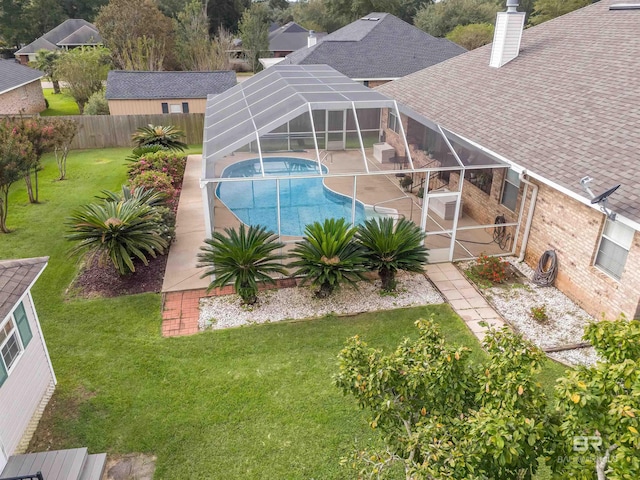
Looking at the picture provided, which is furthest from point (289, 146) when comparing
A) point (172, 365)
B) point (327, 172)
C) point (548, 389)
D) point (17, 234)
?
point (17, 234)

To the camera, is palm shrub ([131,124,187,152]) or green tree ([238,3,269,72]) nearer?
palm shrub ([131,124,187,152])

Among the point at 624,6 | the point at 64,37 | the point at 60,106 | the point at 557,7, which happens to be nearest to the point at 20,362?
the point at 624,6

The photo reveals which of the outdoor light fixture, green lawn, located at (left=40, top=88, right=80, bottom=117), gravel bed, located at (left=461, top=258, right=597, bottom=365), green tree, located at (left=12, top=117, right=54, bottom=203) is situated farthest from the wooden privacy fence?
the outdoor light fixture

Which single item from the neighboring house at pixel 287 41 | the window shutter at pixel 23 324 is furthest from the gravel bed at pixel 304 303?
the neighboring house at pixel 287 41

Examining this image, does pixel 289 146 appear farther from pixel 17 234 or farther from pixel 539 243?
pixel 17 234

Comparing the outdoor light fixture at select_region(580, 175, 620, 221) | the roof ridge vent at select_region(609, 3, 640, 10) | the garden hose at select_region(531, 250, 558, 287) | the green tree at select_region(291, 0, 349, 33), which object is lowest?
the garden hose at select_region(531, 250, 558, 287)

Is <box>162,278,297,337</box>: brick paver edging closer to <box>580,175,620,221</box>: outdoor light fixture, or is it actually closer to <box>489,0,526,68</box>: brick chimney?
<box>580,175,620,221</box>: outdoor light fixture

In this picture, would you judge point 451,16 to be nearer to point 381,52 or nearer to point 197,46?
point 197,46

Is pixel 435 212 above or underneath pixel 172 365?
above
